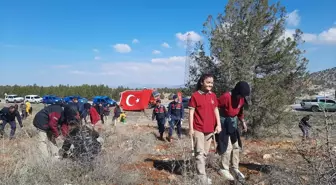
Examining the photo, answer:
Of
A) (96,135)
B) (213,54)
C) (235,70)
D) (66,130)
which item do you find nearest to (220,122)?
(96,135)

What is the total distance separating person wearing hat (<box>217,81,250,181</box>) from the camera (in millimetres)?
4764

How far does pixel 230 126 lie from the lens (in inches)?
191

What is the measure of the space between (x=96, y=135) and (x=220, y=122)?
1971 millimetres

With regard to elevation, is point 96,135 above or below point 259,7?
below

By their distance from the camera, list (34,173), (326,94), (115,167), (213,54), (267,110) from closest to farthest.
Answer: (326,94) → (34,173) → (115,167) → (267,110) → (213,54)

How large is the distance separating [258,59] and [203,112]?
775 cm

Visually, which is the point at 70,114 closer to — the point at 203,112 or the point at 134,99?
the point at 203,112

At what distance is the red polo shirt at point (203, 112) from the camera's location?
456cm

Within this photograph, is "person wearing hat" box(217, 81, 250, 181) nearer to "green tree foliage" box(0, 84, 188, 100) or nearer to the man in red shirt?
the man in red shirt

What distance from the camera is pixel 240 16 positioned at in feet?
39.3

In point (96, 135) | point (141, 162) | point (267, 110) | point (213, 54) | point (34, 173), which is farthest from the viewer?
point (213, 54)

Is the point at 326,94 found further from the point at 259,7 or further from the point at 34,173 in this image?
the point at 259,7

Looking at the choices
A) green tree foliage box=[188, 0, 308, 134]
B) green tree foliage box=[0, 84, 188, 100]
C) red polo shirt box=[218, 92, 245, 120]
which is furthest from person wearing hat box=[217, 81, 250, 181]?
green tree foliage box=[0, 84, 188, 100]

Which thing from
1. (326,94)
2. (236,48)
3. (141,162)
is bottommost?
(141,162)
